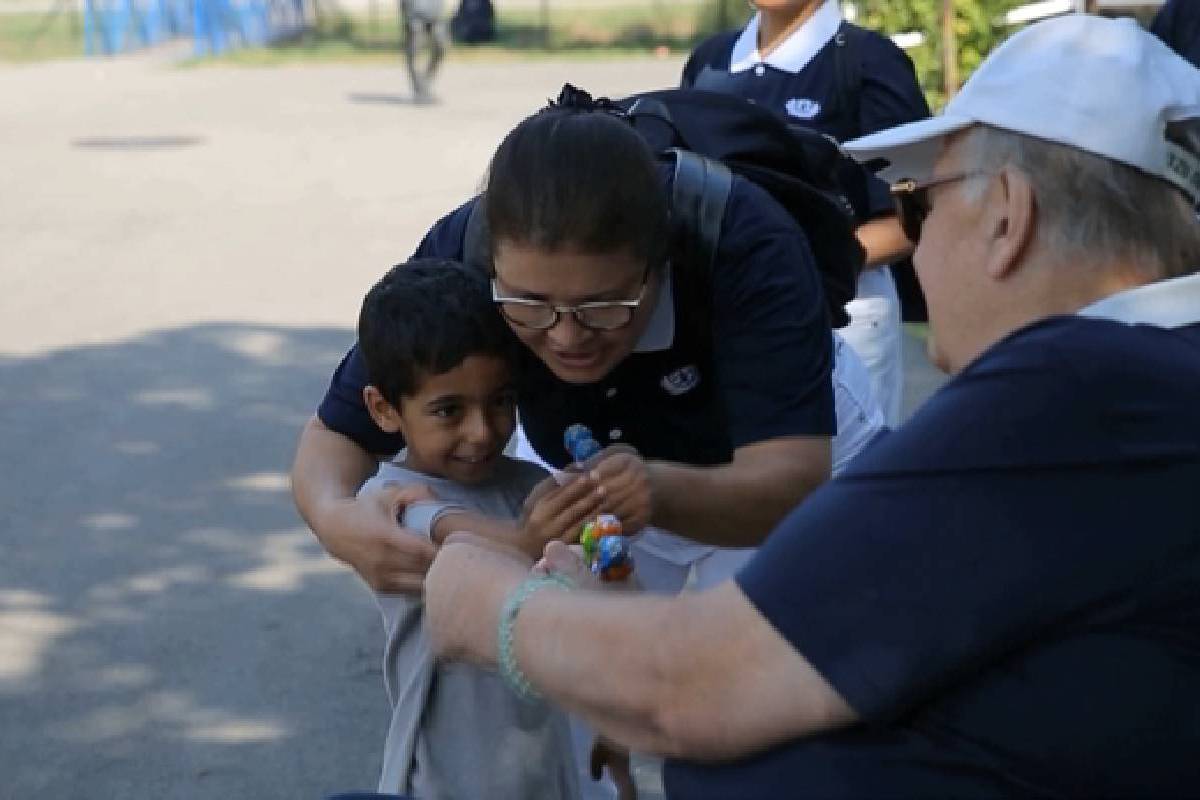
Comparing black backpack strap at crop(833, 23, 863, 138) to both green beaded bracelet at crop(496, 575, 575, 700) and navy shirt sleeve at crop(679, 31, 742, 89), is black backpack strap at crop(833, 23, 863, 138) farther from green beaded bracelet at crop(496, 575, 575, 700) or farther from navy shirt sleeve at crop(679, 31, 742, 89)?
green beaded bracelet at crop(496, 575, 575, 700)

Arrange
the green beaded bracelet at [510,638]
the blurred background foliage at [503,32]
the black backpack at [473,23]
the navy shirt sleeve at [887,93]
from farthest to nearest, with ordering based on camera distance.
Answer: the black backpack at [473,23] → the blurred background foliage at [503,32] → the navy shirt sleeve at [887,93] → the green beaded bracelet at [510,638]

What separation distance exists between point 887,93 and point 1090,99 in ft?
8.10

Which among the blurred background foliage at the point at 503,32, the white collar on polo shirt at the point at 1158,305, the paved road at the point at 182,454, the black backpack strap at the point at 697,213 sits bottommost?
the blurred background foliage at the point at 503,32

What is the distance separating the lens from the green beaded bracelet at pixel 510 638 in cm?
207

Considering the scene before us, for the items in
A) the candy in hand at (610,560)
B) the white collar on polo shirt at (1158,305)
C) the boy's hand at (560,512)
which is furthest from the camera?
the boy's hand at (560,512)

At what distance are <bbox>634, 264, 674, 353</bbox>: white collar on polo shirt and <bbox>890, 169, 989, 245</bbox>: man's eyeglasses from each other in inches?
25.5

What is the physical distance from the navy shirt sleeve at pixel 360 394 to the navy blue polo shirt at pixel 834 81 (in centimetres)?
132

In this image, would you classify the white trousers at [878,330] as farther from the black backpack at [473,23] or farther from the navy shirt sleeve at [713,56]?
the black backpack at [473,23]

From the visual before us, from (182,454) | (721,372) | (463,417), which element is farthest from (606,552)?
(182,454)

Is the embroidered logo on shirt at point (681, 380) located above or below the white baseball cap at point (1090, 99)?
below

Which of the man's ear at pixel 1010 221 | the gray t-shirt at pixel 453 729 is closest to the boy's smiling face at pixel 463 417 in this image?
the gray t-shirt at pixel 453 729

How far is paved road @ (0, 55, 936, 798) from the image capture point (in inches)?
180

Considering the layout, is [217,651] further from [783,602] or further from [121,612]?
[783,602]

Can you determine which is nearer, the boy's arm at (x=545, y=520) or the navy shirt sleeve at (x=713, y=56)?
the boy's arm at (x=545, y=520)
